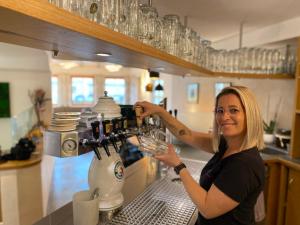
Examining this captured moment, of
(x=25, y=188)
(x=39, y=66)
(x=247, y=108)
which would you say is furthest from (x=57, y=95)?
(x=247, y=108)

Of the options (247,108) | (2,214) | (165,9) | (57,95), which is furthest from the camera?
(57,95)

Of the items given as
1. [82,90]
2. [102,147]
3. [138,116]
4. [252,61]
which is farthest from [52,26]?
[82,90]

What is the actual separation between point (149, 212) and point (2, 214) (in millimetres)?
2400

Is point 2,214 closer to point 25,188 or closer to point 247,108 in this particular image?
point 25,188

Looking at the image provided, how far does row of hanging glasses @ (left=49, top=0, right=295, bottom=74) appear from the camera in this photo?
788 mm

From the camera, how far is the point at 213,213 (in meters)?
0.89

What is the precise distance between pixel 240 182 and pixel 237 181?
12 millimetres

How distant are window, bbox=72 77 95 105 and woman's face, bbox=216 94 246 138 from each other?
759cm

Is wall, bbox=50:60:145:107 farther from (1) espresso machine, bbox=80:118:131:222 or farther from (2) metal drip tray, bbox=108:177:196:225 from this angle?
(1) espresso machine, bbox=80:118:131:222

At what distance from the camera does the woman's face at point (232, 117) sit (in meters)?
1.01

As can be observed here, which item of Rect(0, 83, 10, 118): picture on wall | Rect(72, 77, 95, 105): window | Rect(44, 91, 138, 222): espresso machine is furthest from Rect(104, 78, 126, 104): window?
Rect(44, 91, 138, 222): espresso machine

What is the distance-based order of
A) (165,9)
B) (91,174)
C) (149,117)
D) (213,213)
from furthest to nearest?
(165,9) → (149,117) → (91,174) → (213,213)

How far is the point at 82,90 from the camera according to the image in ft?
27.0

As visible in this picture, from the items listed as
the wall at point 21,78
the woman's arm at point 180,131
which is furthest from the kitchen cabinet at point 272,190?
the wall at point 21,78
